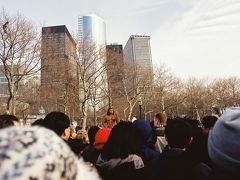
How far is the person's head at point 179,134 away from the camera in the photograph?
3.40 metres

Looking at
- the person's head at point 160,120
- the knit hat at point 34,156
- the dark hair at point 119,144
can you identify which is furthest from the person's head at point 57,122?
the person's head at point 160,120

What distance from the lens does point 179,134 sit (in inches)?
135

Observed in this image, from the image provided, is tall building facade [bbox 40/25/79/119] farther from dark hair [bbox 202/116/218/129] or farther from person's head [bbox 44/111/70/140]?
person's head [bbox 44/111/70/140]

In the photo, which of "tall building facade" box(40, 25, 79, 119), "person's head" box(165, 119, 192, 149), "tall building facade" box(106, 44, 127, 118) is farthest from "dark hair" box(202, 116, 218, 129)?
"tall building facade" box(106, 44, 127, 118)

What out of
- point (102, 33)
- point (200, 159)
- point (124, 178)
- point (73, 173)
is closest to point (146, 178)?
point (124, 178)

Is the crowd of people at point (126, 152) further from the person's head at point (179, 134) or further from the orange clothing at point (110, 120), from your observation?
the orange clothing at point (110, 120)

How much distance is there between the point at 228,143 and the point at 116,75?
148ft

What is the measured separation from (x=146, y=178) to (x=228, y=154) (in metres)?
1.70

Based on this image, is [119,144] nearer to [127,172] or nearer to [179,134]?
[127,172]

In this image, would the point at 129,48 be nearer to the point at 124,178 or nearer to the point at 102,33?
the point at 102,33

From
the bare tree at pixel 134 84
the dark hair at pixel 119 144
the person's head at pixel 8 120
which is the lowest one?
the dark hair at pixel 119 144

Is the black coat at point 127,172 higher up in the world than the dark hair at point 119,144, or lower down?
lower down

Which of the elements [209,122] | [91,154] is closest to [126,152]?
[91,154]

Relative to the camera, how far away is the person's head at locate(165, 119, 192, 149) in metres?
3.40
